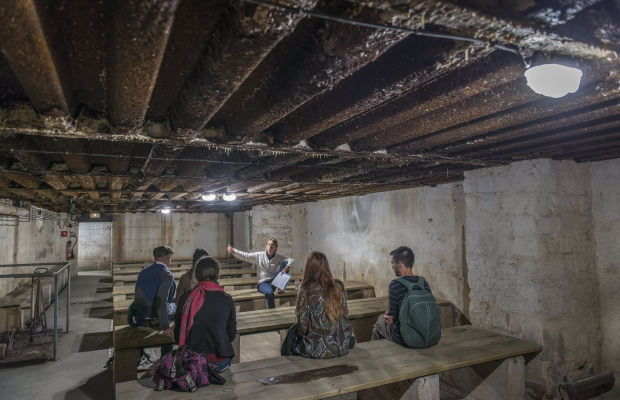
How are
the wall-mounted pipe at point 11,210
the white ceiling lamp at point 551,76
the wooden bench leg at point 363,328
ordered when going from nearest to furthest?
1. the white ceiling lamp at point 551,76
2. the wooden bench leg at point 363,328
3. the wall-mounted pipe at point 11,210

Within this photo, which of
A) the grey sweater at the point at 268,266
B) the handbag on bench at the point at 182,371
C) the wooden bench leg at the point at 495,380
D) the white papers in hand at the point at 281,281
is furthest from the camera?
the grey sweater at the point at 268,266

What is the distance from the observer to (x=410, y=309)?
4.01 metres

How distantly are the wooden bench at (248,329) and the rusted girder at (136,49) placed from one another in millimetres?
3345

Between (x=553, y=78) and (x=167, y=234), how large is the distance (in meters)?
15.7

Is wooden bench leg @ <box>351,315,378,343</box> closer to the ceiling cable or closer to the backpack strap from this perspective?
the backpack strap

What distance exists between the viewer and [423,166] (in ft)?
15.7

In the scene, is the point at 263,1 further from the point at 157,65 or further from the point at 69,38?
the point at 69,38

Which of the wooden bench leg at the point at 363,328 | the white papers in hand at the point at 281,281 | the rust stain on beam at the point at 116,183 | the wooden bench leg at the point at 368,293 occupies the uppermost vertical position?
the rust stain on beam at the point at 116,183

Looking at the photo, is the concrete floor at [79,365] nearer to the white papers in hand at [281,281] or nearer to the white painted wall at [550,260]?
the white papers in hand at [281,281]

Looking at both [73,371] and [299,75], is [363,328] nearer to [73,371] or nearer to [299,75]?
[73,371]

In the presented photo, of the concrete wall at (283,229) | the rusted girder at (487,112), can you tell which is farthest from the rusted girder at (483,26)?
the concrete wall at (283,229)

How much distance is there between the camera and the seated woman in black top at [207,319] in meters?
3.35

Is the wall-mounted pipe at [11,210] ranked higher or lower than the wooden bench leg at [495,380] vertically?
higher

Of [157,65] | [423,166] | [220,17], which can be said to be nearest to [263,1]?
[220,17]
